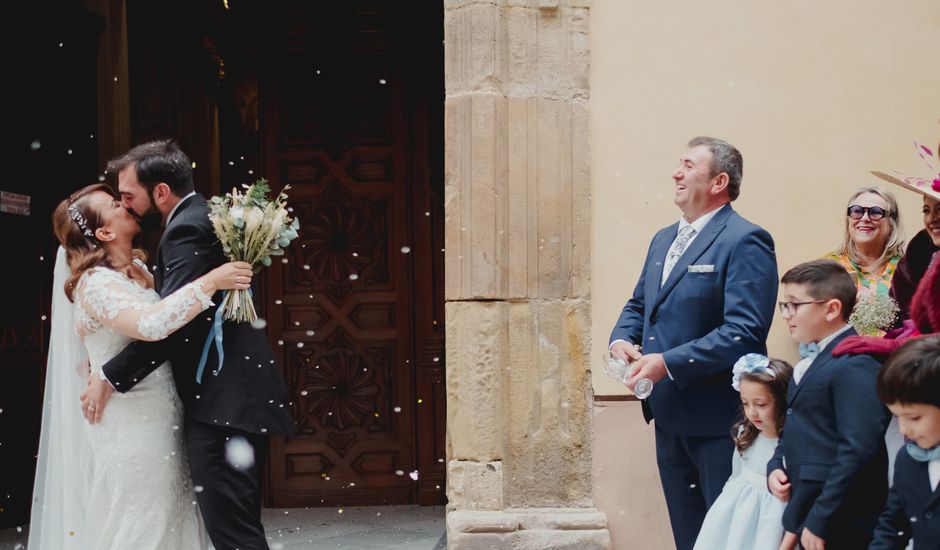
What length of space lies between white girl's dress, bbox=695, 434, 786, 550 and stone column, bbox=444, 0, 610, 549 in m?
1.29

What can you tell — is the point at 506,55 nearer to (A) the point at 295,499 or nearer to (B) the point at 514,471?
(B) the point at 514,471

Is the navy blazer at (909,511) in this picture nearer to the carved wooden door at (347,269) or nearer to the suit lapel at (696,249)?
the suit lapel at (696,249)

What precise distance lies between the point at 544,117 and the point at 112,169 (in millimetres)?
1911

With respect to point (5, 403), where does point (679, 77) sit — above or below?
above

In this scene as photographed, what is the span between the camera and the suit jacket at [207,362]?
4066 mm

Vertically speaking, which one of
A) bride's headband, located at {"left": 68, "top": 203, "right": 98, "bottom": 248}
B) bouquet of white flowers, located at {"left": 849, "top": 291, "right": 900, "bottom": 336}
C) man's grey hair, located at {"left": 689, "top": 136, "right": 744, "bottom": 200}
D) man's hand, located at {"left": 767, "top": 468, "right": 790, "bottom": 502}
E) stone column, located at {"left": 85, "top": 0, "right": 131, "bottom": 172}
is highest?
stone column, located at {"left": 85, "top": 0, "right": 131, "bottom": 172}

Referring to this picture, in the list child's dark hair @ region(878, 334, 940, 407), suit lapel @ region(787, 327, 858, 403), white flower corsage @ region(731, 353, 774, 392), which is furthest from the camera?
white flower corsage @ region(731, 353, 774, 392)

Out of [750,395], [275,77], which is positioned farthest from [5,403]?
[750,395]

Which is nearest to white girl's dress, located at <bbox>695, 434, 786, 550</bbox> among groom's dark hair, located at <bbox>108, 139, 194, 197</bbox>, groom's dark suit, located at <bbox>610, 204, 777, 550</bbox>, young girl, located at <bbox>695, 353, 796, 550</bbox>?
young girl, located at <bbox>695, 353, 796, 550</bbox>

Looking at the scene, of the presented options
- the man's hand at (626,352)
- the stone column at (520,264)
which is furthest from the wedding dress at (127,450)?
the man's hand at (626,352)

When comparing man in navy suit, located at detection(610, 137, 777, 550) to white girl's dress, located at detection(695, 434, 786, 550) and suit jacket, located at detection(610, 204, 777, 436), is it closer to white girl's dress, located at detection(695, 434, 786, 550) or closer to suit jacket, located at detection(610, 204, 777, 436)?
suit jacket, located at detection(610, 204, 777, 436)

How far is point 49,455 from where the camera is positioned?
450 centimetres

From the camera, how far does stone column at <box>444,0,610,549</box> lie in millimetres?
5059

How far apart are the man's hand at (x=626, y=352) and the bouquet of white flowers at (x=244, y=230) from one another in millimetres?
1255
